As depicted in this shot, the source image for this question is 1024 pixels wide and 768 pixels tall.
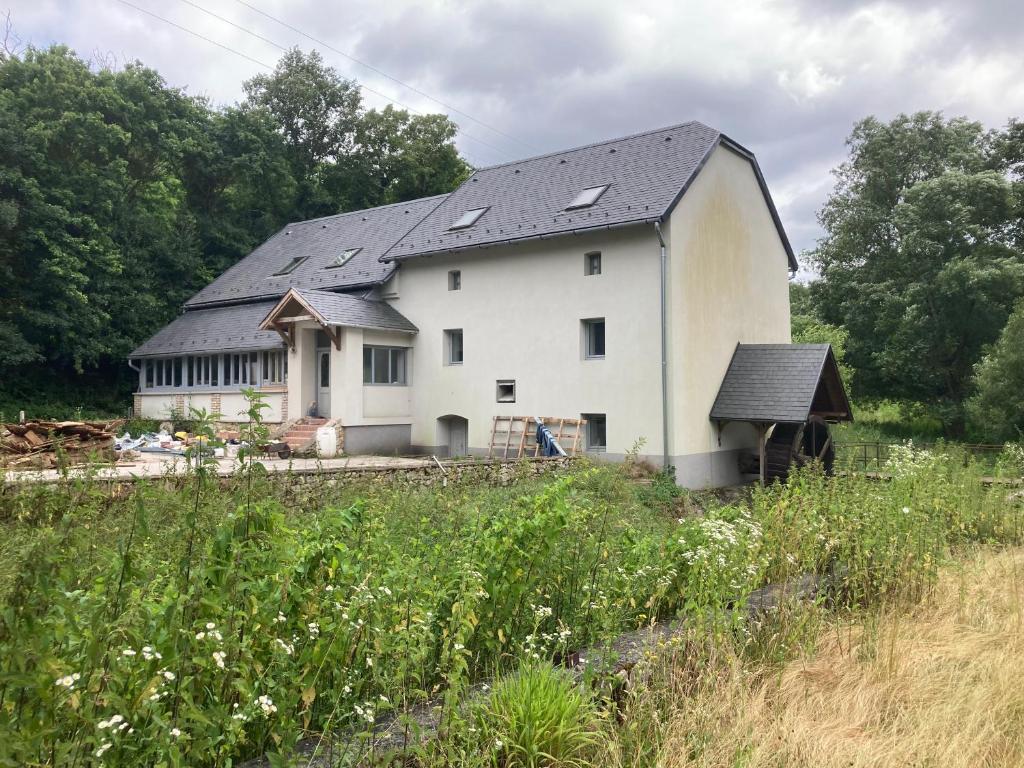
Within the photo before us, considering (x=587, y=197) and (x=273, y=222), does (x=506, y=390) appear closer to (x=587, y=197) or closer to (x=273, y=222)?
(x=587, y=197)

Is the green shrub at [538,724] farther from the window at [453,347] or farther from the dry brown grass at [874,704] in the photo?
the window at [453,347]

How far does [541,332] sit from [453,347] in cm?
327

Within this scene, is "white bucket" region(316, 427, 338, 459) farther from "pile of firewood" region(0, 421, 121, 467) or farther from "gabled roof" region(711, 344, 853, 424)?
"gabled roof" region(711, 344, 853, 424)

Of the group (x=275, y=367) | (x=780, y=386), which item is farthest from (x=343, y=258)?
(x=780, y=386)

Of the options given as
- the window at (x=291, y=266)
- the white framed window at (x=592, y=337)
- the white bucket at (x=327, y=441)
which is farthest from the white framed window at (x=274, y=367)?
the white framed window at (x=592, y=337)

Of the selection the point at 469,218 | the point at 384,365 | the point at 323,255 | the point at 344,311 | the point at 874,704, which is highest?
the point at 469,218

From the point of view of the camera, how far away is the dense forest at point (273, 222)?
79.7 ft

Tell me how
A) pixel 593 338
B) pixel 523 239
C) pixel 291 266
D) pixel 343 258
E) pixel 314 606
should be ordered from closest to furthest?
pixel 314 606
pixel 593 338
pixel 523 239
pixel 343 258
pixel 291 266

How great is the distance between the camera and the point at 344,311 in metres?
20.3

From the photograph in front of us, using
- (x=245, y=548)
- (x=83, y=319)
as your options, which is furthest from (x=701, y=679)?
(x=83, y=319)

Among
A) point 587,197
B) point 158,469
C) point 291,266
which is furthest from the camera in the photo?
point 291,266

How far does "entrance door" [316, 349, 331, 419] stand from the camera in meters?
21.6

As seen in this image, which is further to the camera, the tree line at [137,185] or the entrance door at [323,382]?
the tree line at [137,185]

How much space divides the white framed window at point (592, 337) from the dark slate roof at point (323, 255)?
6.70 m
